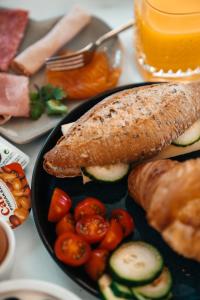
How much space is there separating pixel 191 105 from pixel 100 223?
18.8 inches

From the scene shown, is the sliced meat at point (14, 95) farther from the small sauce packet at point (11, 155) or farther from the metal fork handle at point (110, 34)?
the metal fork handle at point (110, 34)

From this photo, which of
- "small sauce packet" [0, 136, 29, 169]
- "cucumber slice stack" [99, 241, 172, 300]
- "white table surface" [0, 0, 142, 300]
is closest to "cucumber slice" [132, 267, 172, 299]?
"cucumber slice stack" [99, 241, 172, 300]

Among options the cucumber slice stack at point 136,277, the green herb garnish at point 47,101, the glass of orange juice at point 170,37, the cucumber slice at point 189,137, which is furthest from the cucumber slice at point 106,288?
the glass of orange juice at point 170,37

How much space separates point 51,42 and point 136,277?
1131 mm

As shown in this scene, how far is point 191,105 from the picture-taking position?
4.96 feet

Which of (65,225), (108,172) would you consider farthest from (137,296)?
(108,172)

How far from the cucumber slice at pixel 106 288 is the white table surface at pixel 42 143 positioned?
133 millimetres

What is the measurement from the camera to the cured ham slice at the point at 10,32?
1941mm

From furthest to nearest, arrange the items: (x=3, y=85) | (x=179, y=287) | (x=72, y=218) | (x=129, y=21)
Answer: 1. (x=129, y=21)
2. (x=3, y=85)
3. (x=72, y=218)
4. (x=179, y=287)

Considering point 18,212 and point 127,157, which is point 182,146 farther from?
point 18,212

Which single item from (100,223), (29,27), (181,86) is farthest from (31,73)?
(100,223)

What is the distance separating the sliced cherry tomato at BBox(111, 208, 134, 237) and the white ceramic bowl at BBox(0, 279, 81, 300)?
0.86 feet

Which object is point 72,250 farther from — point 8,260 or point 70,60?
point 70,60

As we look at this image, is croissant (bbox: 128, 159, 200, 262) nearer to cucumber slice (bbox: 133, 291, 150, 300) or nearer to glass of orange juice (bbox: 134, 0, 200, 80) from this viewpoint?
cucumber slice (bbox: 133, 291, 150, 300)
